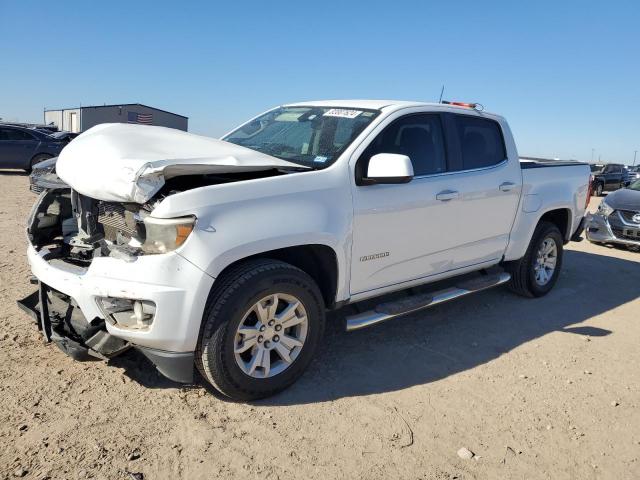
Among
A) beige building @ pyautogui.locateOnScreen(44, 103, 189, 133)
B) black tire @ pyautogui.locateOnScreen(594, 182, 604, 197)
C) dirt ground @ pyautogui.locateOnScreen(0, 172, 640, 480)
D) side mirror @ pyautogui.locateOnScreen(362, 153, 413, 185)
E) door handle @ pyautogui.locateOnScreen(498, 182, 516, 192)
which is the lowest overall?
beige building @ pyautogui.locateOnScreen(44, 103, 189, 133)

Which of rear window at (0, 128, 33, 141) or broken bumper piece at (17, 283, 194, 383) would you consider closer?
broken bumper piece at (17, 283, 194, 383)

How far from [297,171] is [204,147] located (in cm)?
68

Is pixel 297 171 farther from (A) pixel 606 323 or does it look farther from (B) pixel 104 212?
(A) pixel 606 323

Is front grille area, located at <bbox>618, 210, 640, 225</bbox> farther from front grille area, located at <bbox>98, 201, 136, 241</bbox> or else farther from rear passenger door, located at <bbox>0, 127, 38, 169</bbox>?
rear passenger door, located at <bbox>0, 127, 38, 169</bbox>

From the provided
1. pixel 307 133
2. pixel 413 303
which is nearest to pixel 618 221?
pixel 413 303

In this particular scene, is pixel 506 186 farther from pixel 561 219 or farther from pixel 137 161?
pixel 137 161

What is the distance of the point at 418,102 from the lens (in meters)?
4.35

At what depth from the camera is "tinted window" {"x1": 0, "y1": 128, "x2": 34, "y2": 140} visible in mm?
15703

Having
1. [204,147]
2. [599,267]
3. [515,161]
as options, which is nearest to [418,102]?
[515,161]

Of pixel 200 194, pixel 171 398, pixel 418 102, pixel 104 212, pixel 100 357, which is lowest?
pixel 171 398

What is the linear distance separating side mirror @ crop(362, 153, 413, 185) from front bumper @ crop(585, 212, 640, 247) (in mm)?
6468

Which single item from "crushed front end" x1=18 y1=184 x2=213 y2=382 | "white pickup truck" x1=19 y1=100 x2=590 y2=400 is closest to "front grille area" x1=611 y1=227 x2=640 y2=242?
"white pickup truck" x1=19 y1=100 x2=590 y2=400

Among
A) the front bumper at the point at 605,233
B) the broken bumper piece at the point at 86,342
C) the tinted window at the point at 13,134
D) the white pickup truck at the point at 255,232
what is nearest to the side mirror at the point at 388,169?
the white pickup truck at the point at 255,232

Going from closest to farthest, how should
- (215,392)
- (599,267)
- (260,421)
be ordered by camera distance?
1. (260,421)
2. (215,392)
3. (599,267)
